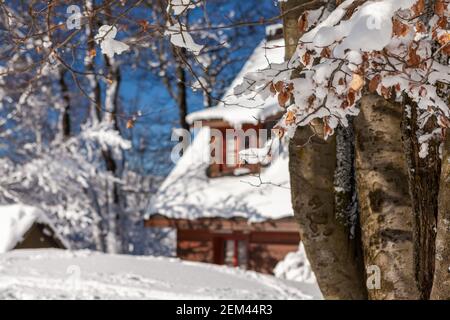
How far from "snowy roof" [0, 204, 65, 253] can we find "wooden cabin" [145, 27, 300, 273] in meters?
2.71

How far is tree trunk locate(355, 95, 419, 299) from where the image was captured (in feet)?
15.0

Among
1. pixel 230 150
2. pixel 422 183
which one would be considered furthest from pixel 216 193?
pixel 422 183

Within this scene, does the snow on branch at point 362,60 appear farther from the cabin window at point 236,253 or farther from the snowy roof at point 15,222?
the cabin window at point 236,253

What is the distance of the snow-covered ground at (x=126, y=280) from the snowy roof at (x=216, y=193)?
3.84 meters

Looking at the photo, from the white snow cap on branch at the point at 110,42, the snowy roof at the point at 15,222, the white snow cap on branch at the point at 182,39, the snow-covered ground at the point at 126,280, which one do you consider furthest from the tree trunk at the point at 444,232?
the snowy roof at the point at 15,222

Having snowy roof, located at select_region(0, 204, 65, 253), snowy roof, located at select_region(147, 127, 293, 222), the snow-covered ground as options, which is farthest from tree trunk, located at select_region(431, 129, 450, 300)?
snowy roof, located at select_region(0, 204, 65, 253)

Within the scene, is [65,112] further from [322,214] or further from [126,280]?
[322,214]

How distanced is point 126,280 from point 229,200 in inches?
252

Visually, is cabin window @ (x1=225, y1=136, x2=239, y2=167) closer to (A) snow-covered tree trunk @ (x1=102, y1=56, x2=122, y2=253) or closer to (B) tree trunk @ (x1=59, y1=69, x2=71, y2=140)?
(A) snow-covered tree trunk @ (x1=102, y1=56, x2=122, y2=253)

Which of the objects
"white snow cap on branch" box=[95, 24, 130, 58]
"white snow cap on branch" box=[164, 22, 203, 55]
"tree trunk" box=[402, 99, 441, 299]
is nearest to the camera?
"white snow cap on branch" box=[164, 22, 203, 55]

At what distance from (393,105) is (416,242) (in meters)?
1.02

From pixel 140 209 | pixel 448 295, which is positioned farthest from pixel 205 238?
pixel 448 295
